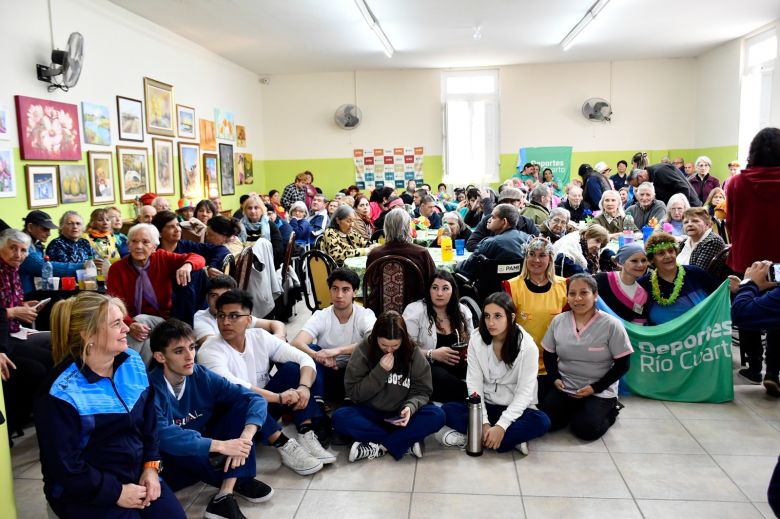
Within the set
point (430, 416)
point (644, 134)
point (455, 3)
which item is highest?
point (455, 3)

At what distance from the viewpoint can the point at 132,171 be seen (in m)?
8.11

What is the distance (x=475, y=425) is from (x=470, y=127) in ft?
35.0

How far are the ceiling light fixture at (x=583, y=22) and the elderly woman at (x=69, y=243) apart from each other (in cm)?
683

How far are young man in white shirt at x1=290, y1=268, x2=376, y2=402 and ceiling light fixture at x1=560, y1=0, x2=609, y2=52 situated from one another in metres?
6.13

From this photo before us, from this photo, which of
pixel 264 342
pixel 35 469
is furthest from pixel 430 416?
pixel 35 469

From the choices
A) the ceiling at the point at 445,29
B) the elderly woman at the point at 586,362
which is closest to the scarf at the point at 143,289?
the elderly woman at the point at 586,362

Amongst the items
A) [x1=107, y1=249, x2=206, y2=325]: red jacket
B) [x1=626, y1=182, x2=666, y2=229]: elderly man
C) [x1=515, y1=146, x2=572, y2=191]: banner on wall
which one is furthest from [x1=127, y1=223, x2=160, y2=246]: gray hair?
[x1=515, y1=146, x2=572, y2=191]: banner on wall

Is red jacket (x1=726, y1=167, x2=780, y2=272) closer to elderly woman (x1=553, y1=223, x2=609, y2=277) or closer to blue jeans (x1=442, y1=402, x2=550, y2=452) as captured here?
elderly woman (x1=553, y1=223, x2=609, y2=277)

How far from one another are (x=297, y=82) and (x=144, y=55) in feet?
17.2

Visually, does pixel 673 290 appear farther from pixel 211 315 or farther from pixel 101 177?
pixel 101 177

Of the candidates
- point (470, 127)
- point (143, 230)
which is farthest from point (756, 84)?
point (143, 230)

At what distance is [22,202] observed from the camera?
243 inches

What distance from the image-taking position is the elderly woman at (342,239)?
5883mm

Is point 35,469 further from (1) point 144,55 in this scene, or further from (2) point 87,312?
(1) point 144,55
